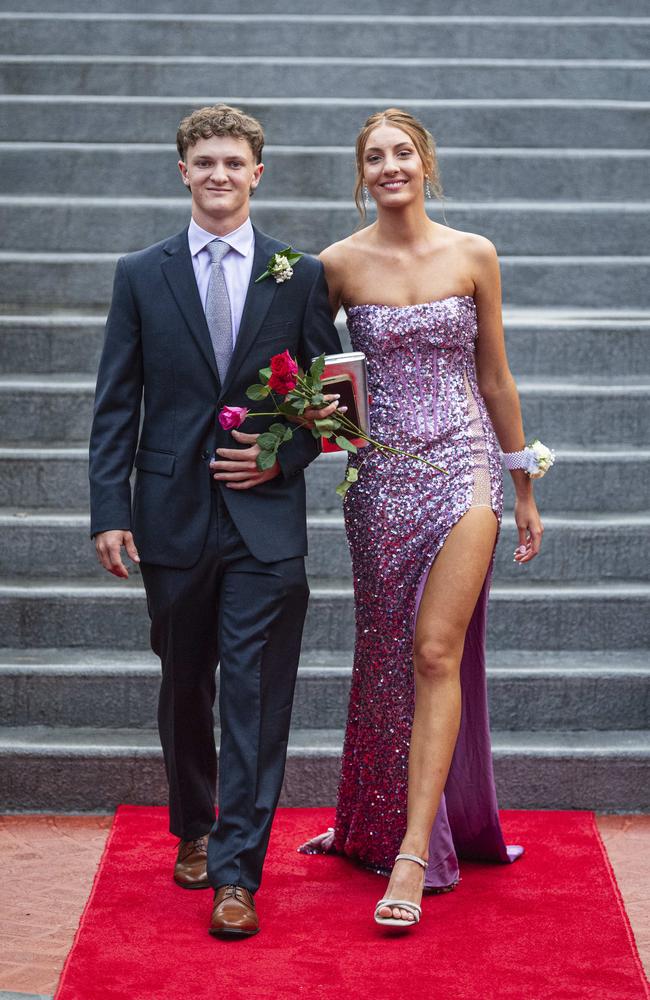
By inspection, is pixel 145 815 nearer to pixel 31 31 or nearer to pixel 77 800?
pixel 77 800

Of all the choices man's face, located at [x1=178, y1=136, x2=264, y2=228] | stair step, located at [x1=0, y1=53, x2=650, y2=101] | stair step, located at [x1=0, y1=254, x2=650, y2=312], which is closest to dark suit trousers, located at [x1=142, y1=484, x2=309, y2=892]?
man's face, located at [x1=178, y1=136, x2=264, y2=228]

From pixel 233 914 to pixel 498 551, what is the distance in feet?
7.85

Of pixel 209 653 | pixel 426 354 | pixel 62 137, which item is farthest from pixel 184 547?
pixel 62 137

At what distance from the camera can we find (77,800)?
494 centimetres

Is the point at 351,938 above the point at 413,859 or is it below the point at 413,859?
below

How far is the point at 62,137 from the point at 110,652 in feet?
11.7

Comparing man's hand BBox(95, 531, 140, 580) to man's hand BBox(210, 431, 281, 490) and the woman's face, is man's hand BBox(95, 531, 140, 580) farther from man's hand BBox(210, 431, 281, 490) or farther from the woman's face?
the woman's face

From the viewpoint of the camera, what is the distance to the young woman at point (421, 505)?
395cm

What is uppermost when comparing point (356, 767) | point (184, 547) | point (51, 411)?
point (51, 411)

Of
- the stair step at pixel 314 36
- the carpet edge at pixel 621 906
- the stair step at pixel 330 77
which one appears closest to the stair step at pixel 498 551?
the carpet edge at pixel 621 906

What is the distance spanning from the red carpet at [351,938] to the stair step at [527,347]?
252 centimetres

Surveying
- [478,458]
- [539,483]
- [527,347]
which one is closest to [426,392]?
[478,458]

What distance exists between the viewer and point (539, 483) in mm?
5898

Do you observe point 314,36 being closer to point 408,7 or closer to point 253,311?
point 408,7
